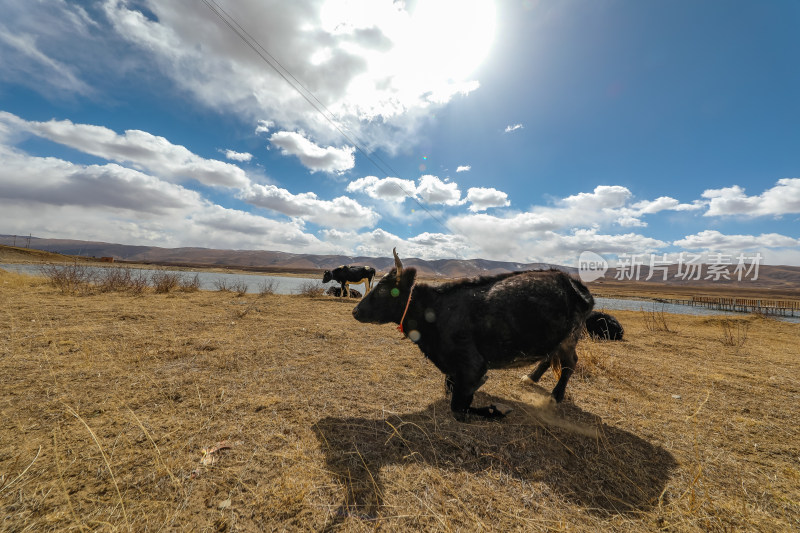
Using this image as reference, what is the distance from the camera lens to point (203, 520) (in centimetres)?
193

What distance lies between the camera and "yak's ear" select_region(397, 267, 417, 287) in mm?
4566

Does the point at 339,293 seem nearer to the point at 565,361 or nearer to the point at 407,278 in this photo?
the point at 407,278

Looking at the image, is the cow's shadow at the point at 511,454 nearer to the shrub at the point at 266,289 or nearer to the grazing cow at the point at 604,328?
the grazing cow at the point at 604,328

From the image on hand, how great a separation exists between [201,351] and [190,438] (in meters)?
3.14

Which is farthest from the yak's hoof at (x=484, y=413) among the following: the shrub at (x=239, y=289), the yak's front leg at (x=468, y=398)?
the shrub at (x=239, y=289)

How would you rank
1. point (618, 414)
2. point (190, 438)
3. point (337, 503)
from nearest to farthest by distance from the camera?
point (337, 503), point (190, 438), point (618, 414)

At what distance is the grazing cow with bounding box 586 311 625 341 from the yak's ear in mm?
8303

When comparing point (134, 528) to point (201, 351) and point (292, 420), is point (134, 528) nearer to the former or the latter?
point (292, 420)

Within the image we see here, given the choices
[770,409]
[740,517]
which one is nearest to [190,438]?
[740,517]

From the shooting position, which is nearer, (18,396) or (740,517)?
(740,517)

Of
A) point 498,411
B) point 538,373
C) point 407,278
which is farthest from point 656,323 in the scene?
point 407,278

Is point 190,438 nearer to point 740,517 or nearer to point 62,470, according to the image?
point 62,470

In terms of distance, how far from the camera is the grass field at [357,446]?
2.06m

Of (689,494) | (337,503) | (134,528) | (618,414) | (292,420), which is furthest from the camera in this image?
(618,414)
